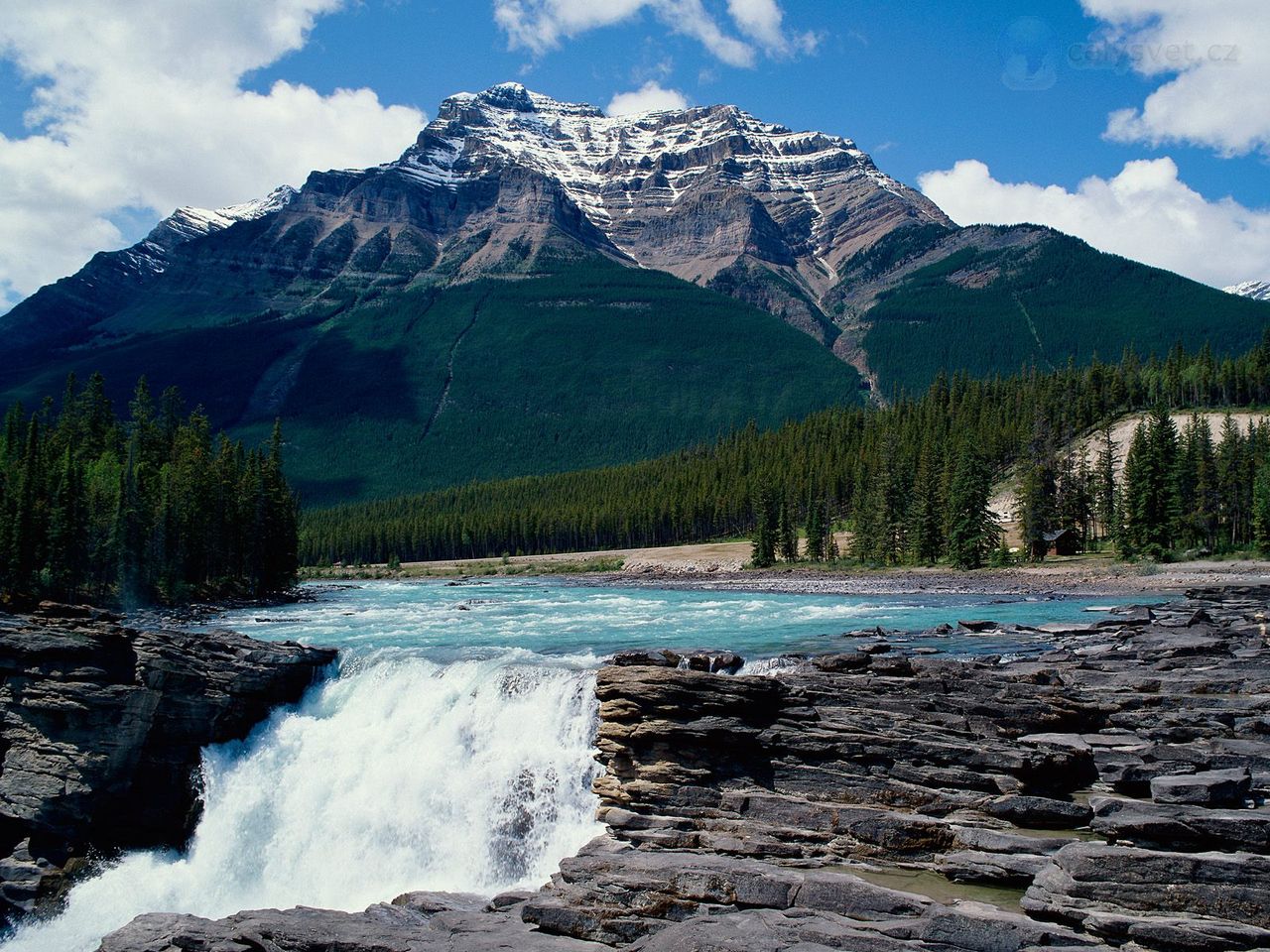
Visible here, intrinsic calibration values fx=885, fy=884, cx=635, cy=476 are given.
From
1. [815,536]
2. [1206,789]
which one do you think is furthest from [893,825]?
[815,536]

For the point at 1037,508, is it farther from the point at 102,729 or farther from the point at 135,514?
the point at 102,729

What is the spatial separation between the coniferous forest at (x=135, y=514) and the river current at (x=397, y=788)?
75.4 feet

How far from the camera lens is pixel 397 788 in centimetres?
2942

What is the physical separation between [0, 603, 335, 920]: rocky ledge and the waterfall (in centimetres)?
114

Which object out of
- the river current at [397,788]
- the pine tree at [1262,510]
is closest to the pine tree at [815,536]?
the pine tree at [1262,510]

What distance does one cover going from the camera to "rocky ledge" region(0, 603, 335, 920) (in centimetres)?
3075

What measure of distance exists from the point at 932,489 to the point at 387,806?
8096 cm

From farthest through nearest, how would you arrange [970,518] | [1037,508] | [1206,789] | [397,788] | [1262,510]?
1. [1037,508]
2. [970,518]
3. [1262,510]
4. [397,788]
5. [1206,789]

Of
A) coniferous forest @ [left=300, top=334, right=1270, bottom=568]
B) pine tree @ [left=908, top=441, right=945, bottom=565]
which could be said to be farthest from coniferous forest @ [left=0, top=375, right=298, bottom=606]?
pine tree @ [left=908, top=441, right=945, bottom=565]

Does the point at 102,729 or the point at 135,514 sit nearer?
Result: the point at 102,729

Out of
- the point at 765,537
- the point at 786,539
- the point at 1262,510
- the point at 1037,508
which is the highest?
the point at 1037,508

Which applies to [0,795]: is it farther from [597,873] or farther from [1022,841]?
[1022,841]

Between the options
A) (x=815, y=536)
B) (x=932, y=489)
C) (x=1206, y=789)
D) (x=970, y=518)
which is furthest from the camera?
(x=815, y=536)

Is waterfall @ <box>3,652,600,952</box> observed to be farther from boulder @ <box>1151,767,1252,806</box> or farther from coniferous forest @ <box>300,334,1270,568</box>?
coniferous forest @ <box>300,334,1270,568</box>
